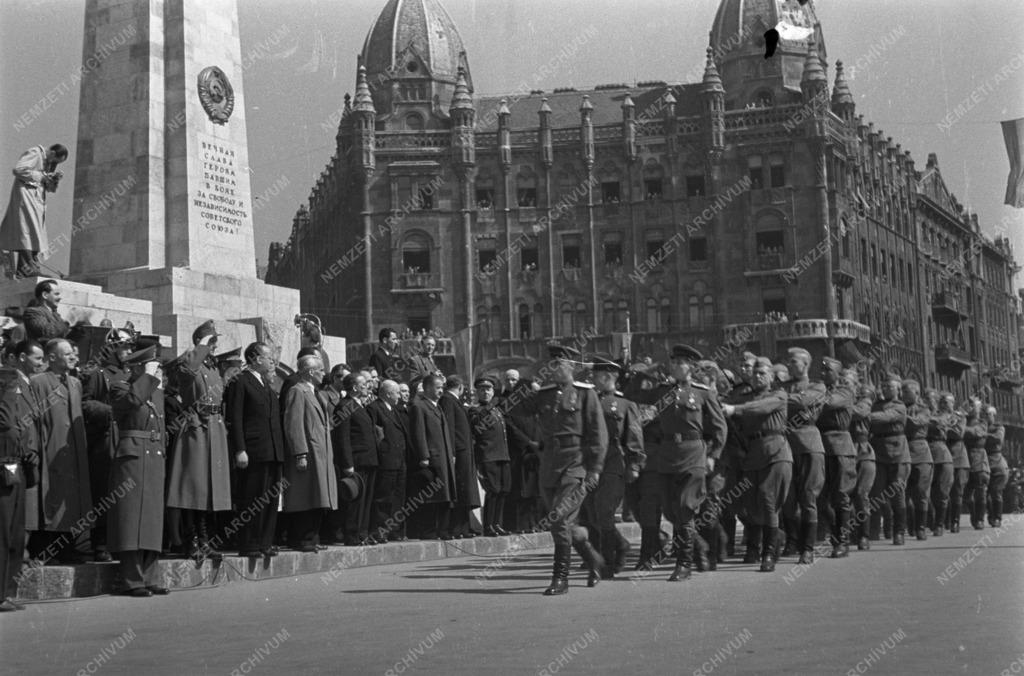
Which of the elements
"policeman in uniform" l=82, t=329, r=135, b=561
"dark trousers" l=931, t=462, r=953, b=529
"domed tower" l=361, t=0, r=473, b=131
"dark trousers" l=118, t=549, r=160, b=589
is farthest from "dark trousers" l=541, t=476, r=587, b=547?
"domed tower" l=361, t=0, r=473, b=131

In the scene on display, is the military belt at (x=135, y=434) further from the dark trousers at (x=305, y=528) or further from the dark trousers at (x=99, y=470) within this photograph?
the dark trousers at (x=305, y=528)

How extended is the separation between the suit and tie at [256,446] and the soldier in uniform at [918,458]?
853 cm

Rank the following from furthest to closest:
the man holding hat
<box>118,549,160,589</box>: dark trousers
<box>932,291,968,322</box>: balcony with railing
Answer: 1. <box>932,291,968,322</box>: balcony with railing
2. the man holding hat
3. <box>118,549,160,589</box>: dark trousers

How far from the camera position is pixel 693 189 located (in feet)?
224

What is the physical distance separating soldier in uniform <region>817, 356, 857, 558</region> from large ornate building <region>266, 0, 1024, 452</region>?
5065 centimetres

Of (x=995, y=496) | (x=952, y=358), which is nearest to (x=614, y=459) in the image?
(x=995, y=496)

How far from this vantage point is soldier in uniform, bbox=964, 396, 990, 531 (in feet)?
64.6

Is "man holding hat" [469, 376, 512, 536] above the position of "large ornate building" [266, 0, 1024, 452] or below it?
below

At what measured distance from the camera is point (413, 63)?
72.4m

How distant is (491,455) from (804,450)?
14.4 ft

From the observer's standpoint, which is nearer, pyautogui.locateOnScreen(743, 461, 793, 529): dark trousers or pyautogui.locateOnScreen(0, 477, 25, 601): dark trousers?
Answer: pyautogui.locateOnScreen(0, 477, 25, 601): dark trousers

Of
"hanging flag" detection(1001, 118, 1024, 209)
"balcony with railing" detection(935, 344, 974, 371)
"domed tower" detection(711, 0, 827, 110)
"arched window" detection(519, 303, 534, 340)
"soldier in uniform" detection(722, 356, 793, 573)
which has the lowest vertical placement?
"soldier in uniform" detection(722, 356, 793, 573)

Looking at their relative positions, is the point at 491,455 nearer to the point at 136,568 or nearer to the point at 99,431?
the point at 99,431

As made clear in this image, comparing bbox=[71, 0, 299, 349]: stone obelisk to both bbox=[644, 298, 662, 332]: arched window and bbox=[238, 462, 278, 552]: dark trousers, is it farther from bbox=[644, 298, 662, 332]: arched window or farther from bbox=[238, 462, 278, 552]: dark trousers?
bbox=[644, 298, 662, 332]: arched window
